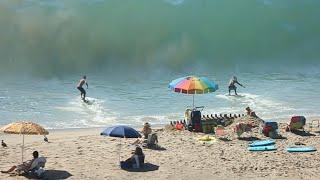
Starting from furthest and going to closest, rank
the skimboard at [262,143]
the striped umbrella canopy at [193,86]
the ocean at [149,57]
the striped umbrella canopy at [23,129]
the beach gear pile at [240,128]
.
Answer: the ocean at [149,57] < the striped umbrella canopy at [193,86] < the beach gear pile at [240,128] < the skimboard at [262,143] < the striped umbrella canopy at [23,129]

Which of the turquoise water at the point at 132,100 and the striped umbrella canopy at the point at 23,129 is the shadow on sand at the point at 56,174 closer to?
the striped umbrella canopy at the point at 23,129

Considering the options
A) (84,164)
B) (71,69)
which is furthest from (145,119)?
(71,69)

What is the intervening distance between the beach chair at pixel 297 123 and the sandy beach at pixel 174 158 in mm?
394

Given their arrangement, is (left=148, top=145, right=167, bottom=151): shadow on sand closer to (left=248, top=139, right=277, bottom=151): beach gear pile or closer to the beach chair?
(left=248, top=139, right=277, bottom=151): beach gear pile

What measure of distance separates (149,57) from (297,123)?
13.3 m

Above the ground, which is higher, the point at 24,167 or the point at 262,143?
the point at 262,143

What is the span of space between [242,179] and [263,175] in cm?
56

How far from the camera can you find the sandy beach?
13484 millimetres

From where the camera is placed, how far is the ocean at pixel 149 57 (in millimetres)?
20703

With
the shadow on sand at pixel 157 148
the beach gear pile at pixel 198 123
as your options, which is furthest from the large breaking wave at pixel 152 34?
the shadow on sand at pixel 157 148

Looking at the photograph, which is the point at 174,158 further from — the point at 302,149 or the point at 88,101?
the point at 88,101

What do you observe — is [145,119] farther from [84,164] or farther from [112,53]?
[112,53]

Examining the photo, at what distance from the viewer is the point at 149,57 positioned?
2967cm

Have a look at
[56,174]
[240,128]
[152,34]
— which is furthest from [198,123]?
[152,34]
